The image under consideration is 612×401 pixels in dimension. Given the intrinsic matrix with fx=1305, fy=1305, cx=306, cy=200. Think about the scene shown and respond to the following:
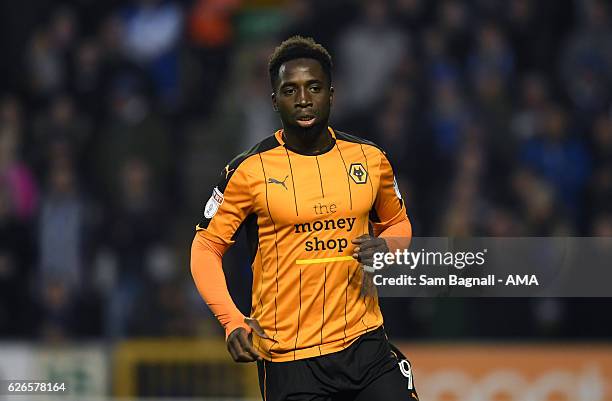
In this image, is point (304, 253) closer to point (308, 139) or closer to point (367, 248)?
point (367, 248)

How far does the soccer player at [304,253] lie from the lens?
4.82 metres

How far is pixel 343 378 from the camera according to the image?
15.8 feet

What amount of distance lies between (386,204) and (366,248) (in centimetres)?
39

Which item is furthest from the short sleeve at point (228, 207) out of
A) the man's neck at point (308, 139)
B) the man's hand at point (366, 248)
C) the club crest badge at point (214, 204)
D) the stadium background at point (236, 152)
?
the stadium background at point (236, 152)

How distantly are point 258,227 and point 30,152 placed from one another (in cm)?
715

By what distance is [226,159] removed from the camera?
37.8ft

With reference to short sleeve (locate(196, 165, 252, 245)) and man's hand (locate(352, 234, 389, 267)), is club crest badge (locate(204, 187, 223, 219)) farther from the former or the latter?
man's hand (locate(352, 234, 389, 267))

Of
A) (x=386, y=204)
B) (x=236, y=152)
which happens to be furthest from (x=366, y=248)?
(x=236, y=152)

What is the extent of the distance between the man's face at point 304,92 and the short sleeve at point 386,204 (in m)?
0.36

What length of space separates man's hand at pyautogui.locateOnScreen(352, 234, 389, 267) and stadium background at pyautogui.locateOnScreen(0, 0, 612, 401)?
440cm

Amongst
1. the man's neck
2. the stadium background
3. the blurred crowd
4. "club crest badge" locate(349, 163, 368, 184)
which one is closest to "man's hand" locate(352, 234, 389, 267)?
"club crest badge" locate(349, 163, 368, 184)

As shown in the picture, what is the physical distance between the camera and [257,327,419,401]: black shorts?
480 cm

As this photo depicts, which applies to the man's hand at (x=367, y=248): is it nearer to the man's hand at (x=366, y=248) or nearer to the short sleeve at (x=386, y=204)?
the man's hand at (x=366, y=248)

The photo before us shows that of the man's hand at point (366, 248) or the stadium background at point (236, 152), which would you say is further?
the stadium background at point (236, 152)
